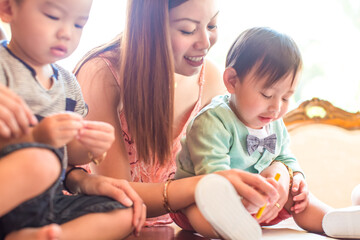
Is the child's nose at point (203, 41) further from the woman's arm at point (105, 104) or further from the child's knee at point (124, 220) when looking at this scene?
the child's knee at point (124, 220)

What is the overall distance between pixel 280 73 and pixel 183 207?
1.49 ft

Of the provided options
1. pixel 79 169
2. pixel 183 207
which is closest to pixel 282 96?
pixel 183 207

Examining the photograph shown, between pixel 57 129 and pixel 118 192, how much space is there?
0.25 metres

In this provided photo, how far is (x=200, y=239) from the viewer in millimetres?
1299

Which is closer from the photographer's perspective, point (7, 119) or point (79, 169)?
point (7, 119)

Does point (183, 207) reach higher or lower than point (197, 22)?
lower

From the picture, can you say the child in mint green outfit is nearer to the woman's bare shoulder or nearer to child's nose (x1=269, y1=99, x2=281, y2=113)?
child's nose (x1=269, y1=99, x2=281, y2=113)

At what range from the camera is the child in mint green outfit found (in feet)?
4.29

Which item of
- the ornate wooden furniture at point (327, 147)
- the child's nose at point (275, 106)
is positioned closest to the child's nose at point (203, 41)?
the child's nose at point (275, 106)

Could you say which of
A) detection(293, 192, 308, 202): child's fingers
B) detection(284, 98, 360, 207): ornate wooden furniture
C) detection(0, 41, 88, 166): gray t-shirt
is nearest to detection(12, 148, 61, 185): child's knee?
detection(0, 41, 88, 166): gray t-shirt

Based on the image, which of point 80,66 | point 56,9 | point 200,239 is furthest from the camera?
point 80,66

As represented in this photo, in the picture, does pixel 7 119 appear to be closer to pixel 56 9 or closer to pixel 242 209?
pixel 56 9

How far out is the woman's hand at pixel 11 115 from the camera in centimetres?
80

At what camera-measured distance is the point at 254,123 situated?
4.59ft
